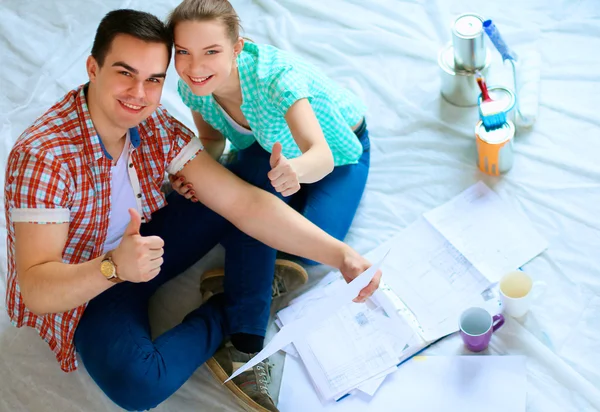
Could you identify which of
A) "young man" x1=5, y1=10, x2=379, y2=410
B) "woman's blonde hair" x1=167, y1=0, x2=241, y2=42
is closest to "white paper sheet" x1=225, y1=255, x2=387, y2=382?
"young man" x1=5, y1=10, x2=379, y2=410

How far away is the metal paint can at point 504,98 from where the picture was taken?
186 cm

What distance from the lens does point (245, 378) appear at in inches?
63.7

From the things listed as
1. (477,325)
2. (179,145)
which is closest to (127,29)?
(179,145)

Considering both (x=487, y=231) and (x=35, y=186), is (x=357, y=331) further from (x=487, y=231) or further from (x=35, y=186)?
(x=35, y=186)

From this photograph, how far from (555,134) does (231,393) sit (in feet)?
3.47

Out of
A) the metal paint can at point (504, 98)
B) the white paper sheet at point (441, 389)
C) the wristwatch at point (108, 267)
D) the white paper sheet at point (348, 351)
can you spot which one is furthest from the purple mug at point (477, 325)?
the wristwatch at point (108, 267)

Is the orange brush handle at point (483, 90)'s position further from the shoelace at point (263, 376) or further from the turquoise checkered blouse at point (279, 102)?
the shoelace at point (263, 376)

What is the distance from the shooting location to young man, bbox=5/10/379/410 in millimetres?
1345

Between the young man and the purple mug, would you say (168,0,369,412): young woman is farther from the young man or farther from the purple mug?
the purple mug

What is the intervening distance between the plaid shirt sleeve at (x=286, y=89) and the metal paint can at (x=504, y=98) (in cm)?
56

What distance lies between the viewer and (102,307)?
161 cm

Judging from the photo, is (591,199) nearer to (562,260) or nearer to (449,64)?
(562,260)

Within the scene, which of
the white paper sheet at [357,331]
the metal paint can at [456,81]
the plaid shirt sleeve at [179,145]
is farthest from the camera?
the metal paint can at [456,81]

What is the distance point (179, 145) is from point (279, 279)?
0.44m
